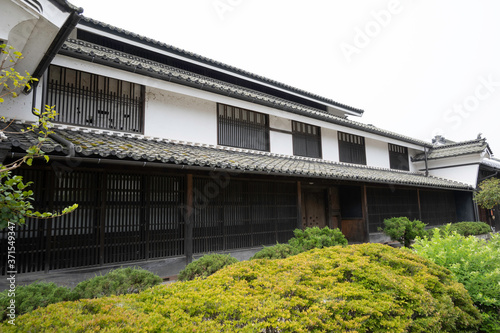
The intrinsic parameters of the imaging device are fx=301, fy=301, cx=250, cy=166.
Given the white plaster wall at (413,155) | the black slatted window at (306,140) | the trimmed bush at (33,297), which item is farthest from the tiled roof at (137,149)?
the white plaster wall at (413,155)

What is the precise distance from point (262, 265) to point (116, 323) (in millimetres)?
2108

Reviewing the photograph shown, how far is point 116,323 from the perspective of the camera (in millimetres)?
2400

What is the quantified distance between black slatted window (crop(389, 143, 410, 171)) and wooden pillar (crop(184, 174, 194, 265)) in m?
13.7

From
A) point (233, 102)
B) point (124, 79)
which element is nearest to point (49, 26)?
point (124, 79)

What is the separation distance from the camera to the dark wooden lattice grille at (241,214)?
8.16 m

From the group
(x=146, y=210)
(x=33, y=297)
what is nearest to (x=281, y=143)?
(x=146, y=210)

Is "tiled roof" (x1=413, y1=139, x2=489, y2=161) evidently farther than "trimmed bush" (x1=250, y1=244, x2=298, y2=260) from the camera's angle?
Yes

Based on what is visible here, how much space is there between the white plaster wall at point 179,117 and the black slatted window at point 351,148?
23.9ft

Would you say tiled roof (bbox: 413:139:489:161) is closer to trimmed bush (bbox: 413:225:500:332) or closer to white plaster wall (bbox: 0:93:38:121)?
trimmed bush (bbox: 413:225:500:332)

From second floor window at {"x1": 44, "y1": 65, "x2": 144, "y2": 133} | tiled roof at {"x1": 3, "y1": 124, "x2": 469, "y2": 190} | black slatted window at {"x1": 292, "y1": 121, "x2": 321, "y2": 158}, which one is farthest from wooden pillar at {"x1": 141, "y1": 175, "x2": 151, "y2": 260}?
black slatted window at {"x1": 292, "y1": 121, "x2": 321, "y2": 158}

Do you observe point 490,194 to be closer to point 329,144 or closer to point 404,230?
point 404,230

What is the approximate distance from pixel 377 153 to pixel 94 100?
14065mm

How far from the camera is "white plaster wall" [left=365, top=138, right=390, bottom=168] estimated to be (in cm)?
1596

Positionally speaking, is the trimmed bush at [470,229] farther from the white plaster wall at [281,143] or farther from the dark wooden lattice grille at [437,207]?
the white plaster wall at [281,143]
